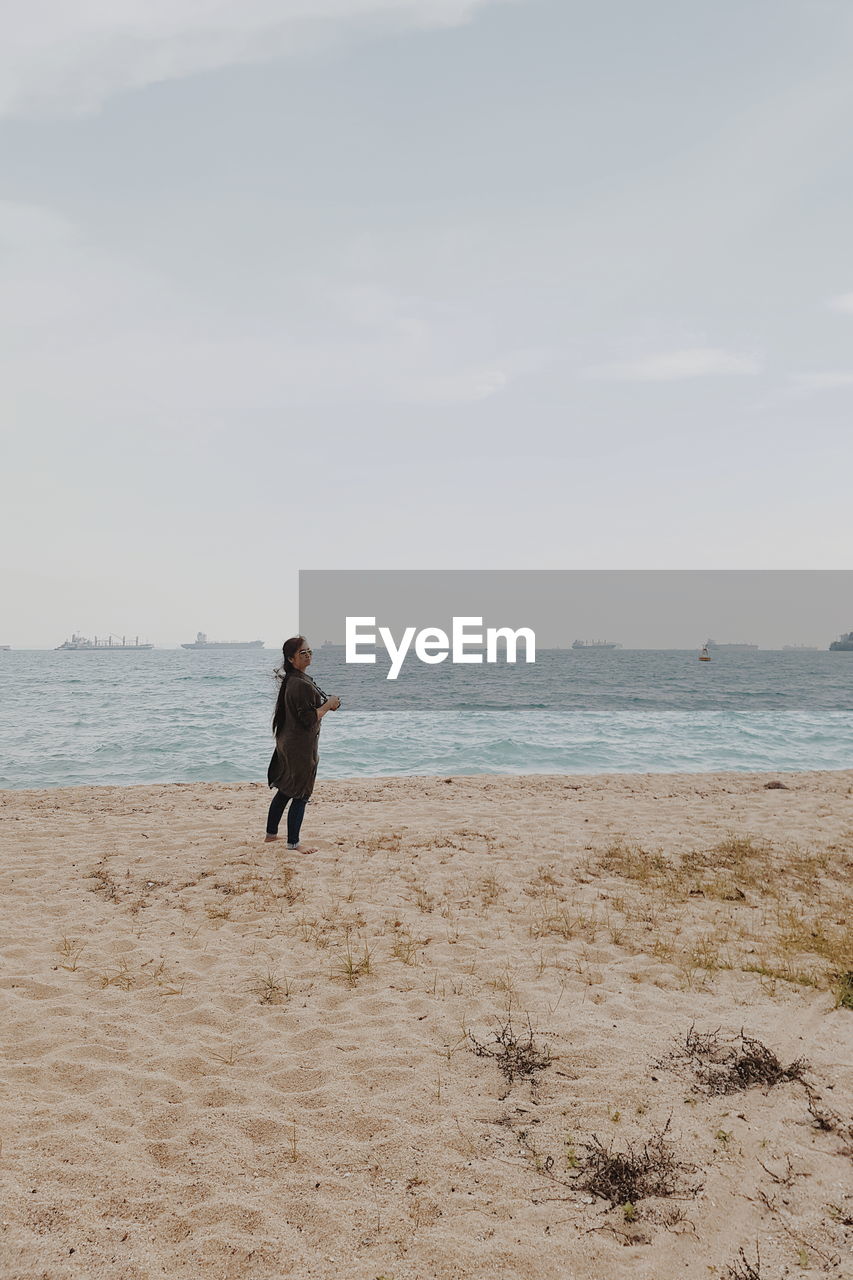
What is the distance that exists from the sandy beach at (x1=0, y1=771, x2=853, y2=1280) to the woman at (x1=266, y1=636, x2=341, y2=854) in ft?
3.36

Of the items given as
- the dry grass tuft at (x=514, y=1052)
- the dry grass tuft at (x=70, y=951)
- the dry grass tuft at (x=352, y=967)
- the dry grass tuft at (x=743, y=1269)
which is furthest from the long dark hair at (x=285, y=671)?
the dry grass tuft at (x=743, y=1269)

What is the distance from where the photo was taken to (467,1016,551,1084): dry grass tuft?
14.0 feet

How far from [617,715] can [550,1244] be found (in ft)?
103

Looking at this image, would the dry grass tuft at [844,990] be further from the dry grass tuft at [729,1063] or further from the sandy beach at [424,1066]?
the dry grass tuft at [729,1063]

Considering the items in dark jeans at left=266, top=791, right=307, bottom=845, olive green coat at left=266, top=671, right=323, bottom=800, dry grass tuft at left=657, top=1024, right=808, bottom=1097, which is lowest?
dry grass tuft at left=657, top=1024, right=808, bottom=1097

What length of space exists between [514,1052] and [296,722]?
4.71 m

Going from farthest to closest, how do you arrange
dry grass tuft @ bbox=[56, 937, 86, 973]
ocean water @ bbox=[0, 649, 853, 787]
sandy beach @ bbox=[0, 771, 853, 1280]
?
1. ocean water @ bbox=[0, 649, 853, 787]
2. dry grass tuft @ bbox=[56, 937, 86, 973]
3. sandy beach @ bbox=[0, 771, 853, 1280]

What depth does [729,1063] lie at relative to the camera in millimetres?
4270

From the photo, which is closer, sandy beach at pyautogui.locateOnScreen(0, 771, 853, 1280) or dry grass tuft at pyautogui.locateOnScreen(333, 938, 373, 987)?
sandy beach at pyautogui.locateOnScreen(0, 771, 853, 1280)

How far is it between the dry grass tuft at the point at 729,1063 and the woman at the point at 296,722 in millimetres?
4862

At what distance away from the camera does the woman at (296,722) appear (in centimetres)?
835

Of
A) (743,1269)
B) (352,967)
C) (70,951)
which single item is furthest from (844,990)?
(70,951)

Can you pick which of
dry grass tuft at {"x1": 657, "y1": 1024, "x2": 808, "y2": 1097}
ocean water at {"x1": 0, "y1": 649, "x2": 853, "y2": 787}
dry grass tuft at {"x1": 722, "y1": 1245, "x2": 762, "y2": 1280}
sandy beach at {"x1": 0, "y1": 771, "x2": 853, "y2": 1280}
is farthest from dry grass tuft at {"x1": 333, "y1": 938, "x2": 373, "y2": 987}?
ocean water at {"x1": 0, "y1": 649, "x2": 853, "y2": 787}

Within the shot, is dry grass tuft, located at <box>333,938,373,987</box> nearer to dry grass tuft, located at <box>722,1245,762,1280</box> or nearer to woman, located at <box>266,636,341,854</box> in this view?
woman, located at <box>266,636,341,854</box>
